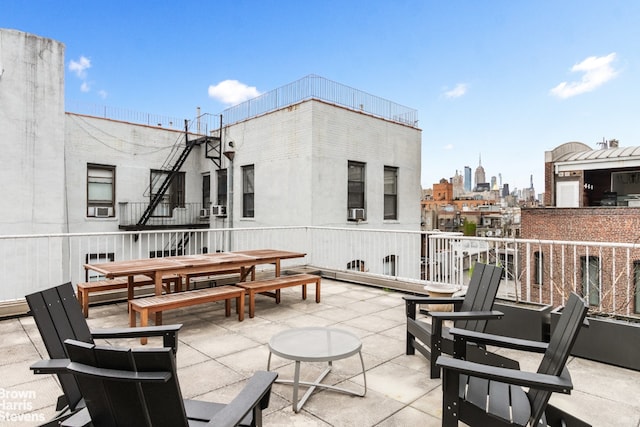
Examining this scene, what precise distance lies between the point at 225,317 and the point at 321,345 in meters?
2.53

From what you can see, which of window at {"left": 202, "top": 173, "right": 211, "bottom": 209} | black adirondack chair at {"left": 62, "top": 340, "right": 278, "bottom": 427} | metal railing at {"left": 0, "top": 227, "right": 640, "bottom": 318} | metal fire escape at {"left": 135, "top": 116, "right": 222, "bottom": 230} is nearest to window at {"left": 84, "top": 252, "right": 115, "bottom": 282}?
metal railing at {"left": 0, "top": 227, "right": 640, "bottom": 318}

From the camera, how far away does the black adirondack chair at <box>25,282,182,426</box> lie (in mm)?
1982

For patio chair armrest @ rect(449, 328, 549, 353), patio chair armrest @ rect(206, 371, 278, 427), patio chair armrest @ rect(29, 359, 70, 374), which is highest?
patio chair armrest @ rect(29, 359, 70, 374)

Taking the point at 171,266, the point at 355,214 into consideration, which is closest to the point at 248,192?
the point at 355,214

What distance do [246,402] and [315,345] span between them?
4.15ft

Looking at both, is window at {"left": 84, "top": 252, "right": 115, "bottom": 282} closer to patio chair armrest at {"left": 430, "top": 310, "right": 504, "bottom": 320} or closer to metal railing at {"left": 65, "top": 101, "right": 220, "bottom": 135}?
patio chair armrest at {"left": 430, "top": 310, "right": 504, "bottom": 320}

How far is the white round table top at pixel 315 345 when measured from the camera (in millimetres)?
2691

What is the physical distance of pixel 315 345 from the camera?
293cm

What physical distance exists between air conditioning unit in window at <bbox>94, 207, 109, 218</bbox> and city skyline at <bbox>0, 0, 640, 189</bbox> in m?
3.42

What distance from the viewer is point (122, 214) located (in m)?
12.2

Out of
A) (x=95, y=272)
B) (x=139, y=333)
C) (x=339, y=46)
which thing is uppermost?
(x=339, y=46)

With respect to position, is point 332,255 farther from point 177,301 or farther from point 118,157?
point 118,157

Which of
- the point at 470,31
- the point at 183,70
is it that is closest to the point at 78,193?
the point at 183,70

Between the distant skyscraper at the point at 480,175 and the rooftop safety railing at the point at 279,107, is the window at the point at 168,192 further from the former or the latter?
the distant skyscraper at the point at 480,175
